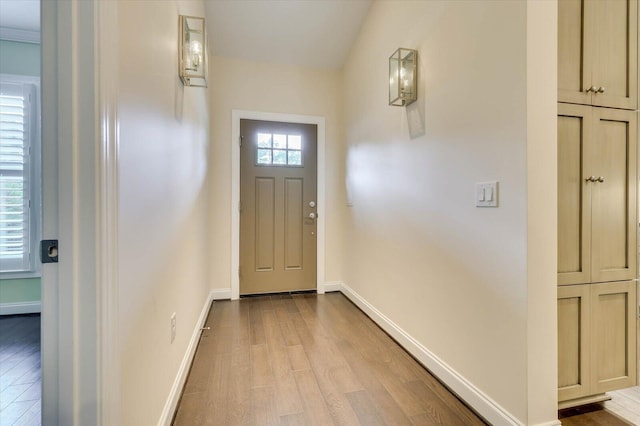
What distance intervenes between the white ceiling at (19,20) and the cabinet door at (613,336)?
171 inches

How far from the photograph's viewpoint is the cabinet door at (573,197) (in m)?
1.39

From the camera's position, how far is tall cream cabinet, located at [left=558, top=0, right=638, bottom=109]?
4.58 feet

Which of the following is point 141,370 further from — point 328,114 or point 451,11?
point 328,114

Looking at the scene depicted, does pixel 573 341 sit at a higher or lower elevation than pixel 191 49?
lower

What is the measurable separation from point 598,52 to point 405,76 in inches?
39.0

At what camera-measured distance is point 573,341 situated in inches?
55.8

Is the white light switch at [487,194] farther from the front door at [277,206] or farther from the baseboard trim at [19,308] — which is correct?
the baseboard trim at [19,308]

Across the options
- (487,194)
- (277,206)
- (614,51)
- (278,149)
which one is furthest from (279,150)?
(614,51)

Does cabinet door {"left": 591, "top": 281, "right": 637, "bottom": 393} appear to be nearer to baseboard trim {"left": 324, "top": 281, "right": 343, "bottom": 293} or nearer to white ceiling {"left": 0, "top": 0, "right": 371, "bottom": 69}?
baseboard trim {"left": 324, "top": 281, "right": 343, "bottom": 293}

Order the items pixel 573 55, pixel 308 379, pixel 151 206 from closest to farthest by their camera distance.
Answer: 1. pixel 151 206
2. pixel 573 55
3. pixel 308 379

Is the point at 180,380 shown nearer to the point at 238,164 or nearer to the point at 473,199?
the point at 473,199

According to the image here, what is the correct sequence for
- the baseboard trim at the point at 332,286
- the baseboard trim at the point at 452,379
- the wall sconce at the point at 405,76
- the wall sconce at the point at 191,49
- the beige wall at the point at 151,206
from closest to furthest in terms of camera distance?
the beige wall at the point at 151,206 < the baseboard trim at the point at 452,379 < the wall sconce at the point at 191,49 < the wall sconce at the point at 405,76 < the baseboard trim at the point at 332,286

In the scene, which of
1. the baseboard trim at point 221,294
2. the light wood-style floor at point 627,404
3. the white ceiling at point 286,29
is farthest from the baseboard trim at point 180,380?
the white ceiling at point 286,29

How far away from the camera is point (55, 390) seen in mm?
776
